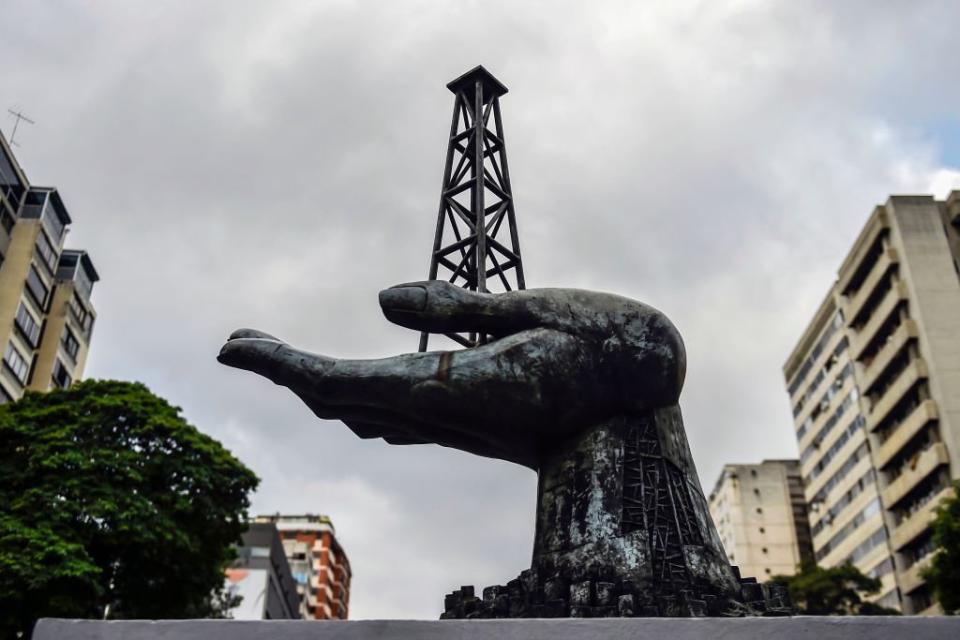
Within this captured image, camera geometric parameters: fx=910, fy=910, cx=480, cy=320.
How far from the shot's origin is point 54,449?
21.1 metres

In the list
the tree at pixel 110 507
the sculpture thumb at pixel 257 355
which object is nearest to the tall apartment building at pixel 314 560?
the tree at pixel 110 507

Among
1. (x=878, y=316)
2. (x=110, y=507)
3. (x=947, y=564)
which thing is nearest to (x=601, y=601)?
(x=110, y=507)

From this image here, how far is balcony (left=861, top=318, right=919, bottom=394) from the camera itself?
43594mm

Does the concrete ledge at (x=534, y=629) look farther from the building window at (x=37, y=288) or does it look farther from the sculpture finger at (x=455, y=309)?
the building window at (x=37, y=288)

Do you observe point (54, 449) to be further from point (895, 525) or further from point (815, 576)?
point (895, 525)

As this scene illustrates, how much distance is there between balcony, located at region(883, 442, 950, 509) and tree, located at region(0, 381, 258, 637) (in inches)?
1238

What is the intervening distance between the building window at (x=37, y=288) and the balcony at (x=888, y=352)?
39.5 m

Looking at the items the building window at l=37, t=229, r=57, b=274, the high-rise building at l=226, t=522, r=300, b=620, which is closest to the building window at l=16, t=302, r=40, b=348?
the building window at l=37, t=229, r=57, b=274

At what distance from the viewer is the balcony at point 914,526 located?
135ft

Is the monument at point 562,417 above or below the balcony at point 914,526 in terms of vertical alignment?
below

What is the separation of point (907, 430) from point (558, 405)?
4224 centimetres

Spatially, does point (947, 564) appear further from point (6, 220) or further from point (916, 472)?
point (6, 220)

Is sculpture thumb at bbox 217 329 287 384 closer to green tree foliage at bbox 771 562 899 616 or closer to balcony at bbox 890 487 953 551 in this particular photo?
green tree foliage at bbox 771 562 899 616

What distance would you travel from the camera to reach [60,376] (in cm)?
4016
